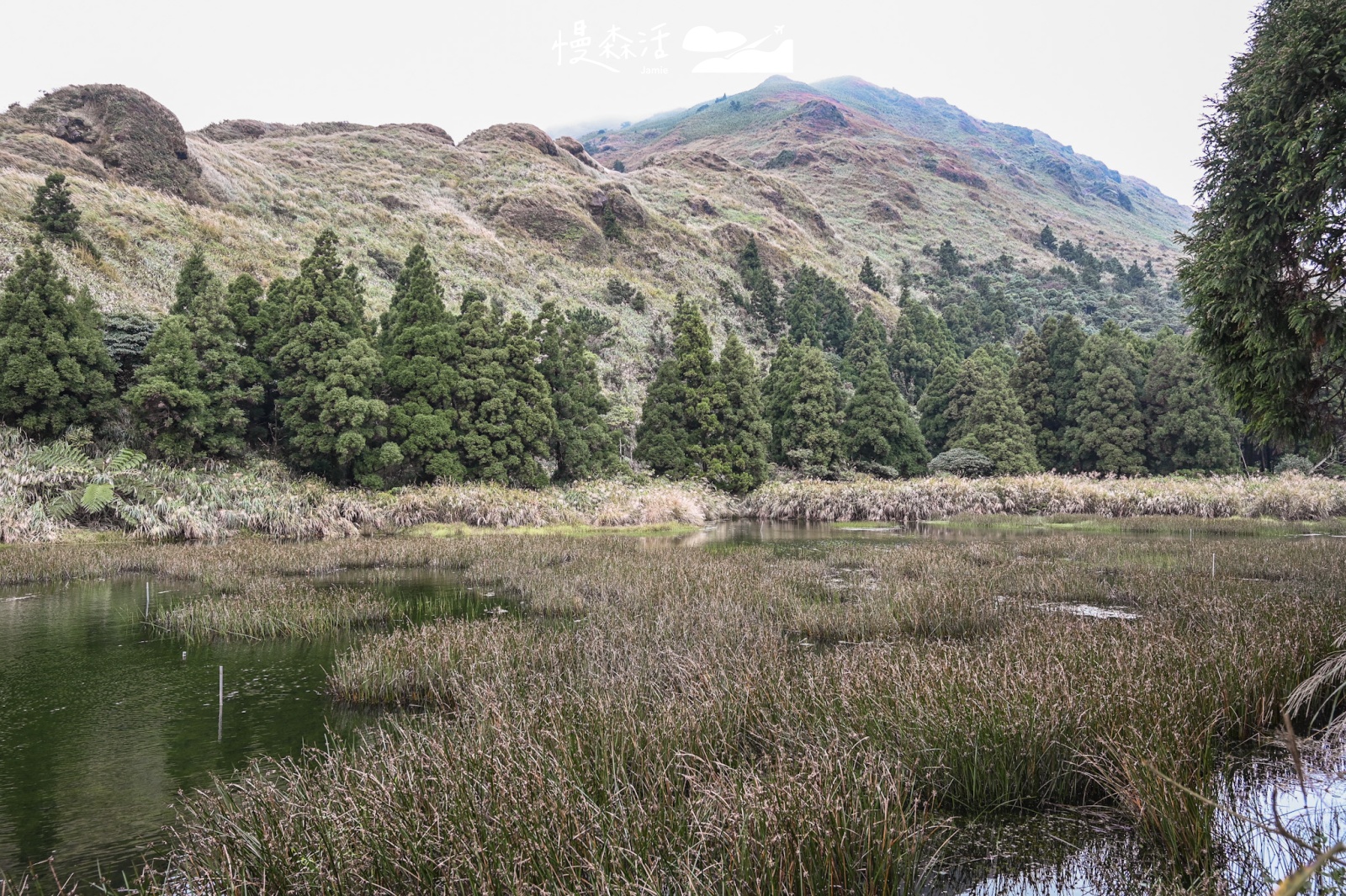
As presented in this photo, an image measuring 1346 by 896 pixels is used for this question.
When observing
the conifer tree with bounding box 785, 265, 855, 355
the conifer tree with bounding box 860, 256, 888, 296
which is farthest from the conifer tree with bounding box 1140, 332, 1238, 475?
the conifer tree with bounding box 860, 256, 888, 296

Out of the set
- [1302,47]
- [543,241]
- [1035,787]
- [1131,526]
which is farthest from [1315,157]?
[543,241]

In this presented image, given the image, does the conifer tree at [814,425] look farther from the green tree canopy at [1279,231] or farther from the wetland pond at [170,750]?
the wetland pond at [170,750]

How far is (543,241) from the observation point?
62812 mm

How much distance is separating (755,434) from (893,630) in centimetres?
2491

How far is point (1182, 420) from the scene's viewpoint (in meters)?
34.7

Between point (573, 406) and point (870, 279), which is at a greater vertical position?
point (870, 279)

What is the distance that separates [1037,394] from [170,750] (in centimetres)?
4112

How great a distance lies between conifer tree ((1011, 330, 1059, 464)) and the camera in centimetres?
3888

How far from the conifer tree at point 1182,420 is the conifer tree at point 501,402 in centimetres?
2764

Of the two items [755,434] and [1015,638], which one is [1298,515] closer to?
[755,434]

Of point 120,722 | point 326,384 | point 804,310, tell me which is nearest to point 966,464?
point 804,310

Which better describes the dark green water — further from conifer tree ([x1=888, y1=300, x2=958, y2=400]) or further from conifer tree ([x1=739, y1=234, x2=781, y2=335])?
conifer tree ([x1=739, y1=234, x2=781, y2=335])

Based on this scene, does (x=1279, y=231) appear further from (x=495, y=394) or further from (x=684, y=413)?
(x=684, y=413)

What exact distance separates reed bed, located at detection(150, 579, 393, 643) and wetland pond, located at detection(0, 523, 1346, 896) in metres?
0.28
